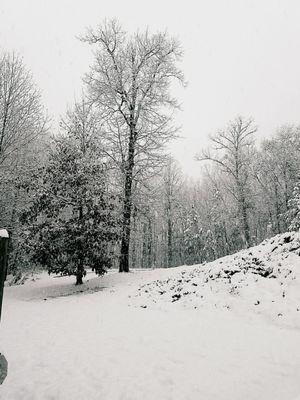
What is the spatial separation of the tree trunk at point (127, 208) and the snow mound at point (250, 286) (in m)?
4.81

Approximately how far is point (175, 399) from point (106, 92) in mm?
17667

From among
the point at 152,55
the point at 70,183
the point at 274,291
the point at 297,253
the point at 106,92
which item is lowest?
the point at 274,291

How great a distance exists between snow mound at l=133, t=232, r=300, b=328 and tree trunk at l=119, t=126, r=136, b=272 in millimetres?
4807

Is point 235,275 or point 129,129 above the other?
point 129,129

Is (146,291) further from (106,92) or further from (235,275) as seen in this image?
(106,92)

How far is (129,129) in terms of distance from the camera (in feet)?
61.7

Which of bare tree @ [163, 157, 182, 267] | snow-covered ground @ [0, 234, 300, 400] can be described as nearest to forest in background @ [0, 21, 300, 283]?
snow-covered ground @ [0, 234, 300, 400]

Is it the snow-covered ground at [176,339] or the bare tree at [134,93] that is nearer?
the snow-covered ground at [176,339]

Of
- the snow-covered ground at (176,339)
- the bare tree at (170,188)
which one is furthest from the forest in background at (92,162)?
the bare tree at (170,188)

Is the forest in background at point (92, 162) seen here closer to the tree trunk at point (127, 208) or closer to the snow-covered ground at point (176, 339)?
the tree trunk at point (127, 208)

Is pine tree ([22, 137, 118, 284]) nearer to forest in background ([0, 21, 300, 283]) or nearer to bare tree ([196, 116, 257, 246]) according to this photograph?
forest in background ([0, 21, 300, 283])

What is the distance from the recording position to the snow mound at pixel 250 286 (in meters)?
7.75

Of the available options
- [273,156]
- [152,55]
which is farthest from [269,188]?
[152,55]

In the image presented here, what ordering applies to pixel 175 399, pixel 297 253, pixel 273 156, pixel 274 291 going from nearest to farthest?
pixel 175 399, pixel 274 291, pixel 297 253, pixel 273 156
